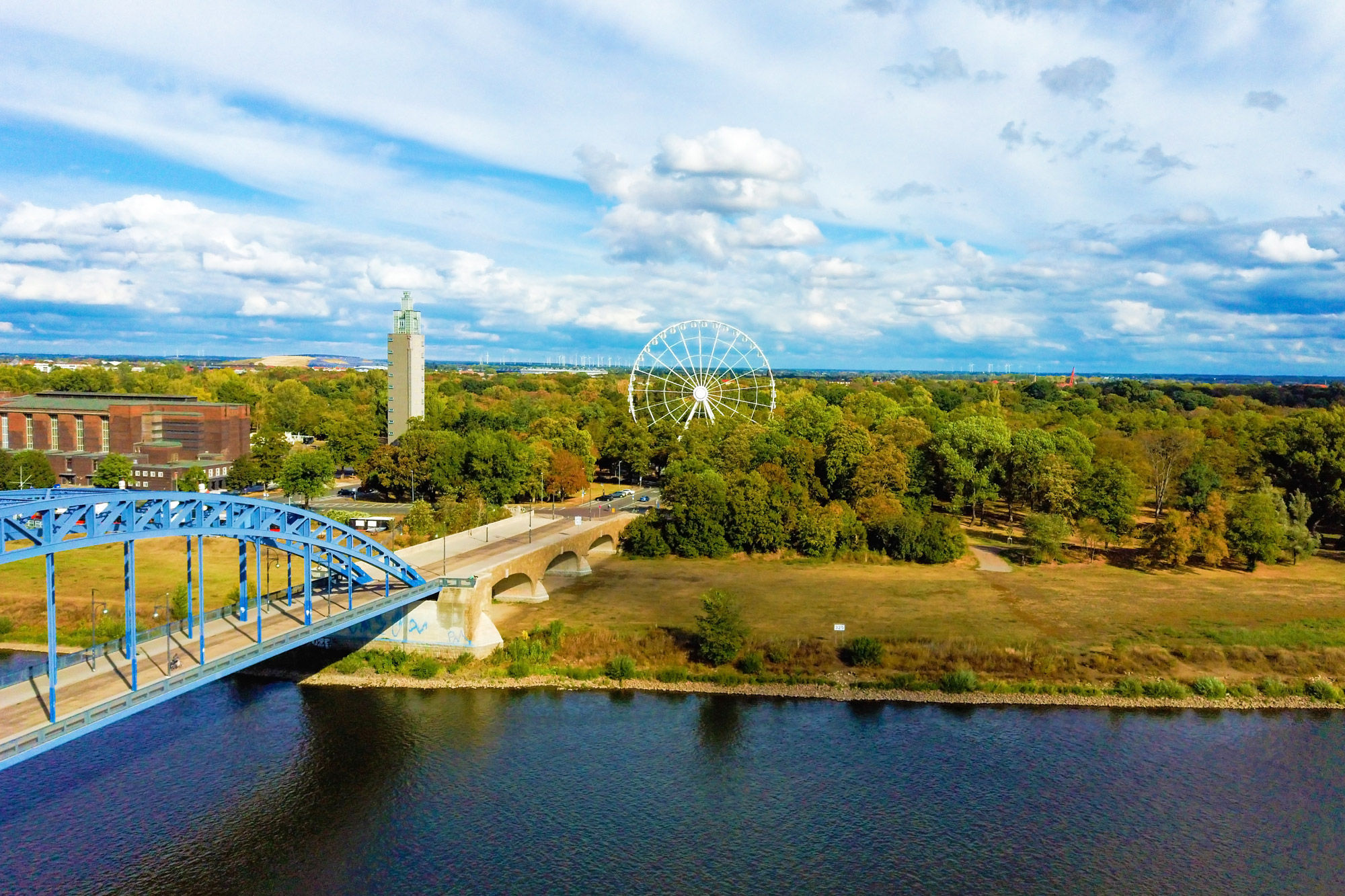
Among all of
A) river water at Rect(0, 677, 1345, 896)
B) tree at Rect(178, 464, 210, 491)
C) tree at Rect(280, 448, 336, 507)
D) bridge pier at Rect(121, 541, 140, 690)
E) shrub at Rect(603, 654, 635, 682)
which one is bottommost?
river water at Rect(0, 677, 1345, 896)

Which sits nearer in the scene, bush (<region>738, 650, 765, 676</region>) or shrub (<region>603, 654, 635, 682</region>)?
shrub (<region>603, 654, 635, 682</region>)

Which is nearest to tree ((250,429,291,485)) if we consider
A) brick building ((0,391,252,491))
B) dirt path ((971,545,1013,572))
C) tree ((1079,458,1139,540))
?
brick building ((0,391,252,491))

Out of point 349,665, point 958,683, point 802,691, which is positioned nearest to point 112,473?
point 349,665

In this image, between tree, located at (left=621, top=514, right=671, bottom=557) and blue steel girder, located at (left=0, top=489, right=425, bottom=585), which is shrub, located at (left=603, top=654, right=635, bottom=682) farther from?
tree, located at (left=621, top=514, right=671, bottom=557)

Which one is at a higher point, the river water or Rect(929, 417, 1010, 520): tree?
Rect(929, 417, 1010, 520): tree

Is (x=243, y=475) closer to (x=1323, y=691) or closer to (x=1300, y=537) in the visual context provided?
(x=1323, y=691)

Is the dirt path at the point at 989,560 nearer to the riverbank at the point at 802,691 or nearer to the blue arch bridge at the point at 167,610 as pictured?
the riverbank at the point at 802,691
